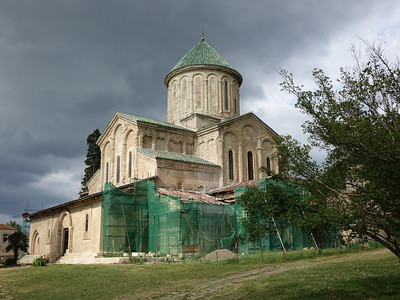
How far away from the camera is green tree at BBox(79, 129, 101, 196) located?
43.5m

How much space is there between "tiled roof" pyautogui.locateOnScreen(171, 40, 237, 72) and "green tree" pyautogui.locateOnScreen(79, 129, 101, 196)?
15.5 metres

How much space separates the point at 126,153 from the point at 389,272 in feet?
70.4

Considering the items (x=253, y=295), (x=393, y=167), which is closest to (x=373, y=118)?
(x=393, y=167)

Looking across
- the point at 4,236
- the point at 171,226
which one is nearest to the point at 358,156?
the point at 171,226

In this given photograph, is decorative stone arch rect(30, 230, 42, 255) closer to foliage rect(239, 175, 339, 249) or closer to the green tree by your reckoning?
the green tree

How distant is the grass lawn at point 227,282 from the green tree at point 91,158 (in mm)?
28265

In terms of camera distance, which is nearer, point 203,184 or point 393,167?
point 393,167

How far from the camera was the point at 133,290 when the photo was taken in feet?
34.9

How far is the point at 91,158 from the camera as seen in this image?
4375 cm

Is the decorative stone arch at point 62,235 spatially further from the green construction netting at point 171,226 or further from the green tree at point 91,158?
the green tree at point 91,158

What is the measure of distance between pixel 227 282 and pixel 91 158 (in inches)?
1394

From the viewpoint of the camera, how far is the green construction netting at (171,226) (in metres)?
Result: 19.9

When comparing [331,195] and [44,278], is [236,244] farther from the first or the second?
[331,195]

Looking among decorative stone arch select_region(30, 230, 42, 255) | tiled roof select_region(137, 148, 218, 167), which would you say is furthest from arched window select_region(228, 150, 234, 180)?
decorative stone arch select_region(30, 230, 42, 255)
